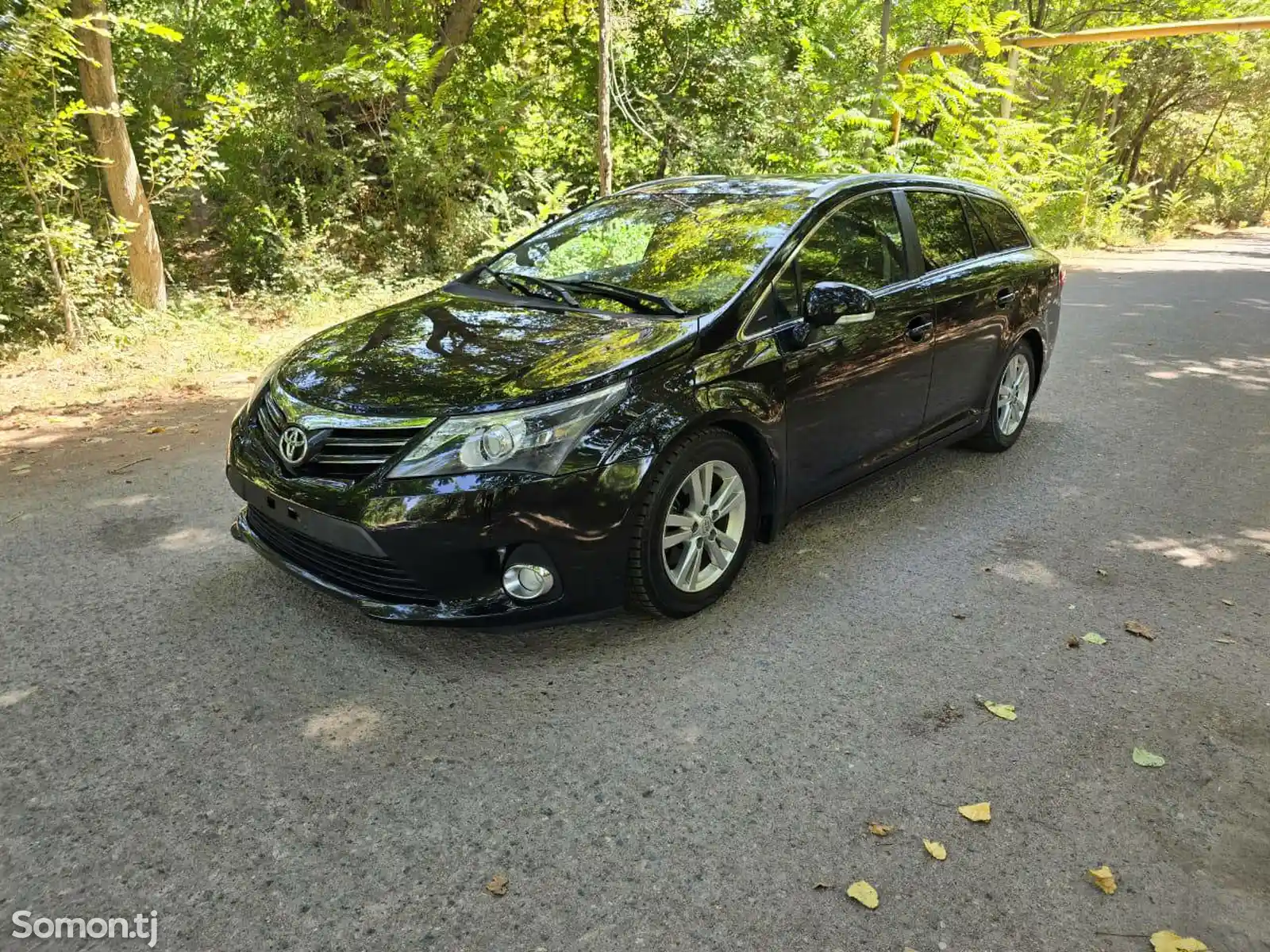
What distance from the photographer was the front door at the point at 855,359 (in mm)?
3855

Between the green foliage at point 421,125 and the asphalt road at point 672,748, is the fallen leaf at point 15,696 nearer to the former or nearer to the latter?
the asphalt road at point 672,748

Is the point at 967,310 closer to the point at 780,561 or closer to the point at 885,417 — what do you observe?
the point at 885,417

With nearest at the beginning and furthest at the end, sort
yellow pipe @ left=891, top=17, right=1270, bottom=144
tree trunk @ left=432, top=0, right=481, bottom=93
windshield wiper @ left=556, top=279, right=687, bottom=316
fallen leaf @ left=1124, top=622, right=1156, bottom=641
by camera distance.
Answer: fallen leaf @ left=1124, top=622, right=1156, bottom=641, windshield wiper @ left=556, top=279, right=687, bottom=316, tree trunk @ left=432, top=0, right=481, bottom=93, yellow pipe @ left=891, top=17, right=1270, bottom=144

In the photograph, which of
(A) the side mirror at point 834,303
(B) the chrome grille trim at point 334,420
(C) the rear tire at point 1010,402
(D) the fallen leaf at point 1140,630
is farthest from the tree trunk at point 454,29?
(D) the fallen leaf at point 1140,630

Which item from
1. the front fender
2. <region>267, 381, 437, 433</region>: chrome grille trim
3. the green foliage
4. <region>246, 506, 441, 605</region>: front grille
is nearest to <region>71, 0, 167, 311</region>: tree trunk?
the green foliage

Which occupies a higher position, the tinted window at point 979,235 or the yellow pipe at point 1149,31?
the yellow pipe at point 1149,31

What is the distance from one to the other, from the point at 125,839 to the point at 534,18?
16.3 metres

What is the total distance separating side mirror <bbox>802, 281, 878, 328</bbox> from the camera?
3707 mm

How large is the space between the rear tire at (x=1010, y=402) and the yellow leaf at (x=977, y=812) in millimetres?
3300

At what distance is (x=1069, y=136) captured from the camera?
76.5 ft

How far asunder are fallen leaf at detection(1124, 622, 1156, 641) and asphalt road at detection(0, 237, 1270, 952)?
4 centimetres

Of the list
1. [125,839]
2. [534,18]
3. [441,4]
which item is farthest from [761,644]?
[534,18]

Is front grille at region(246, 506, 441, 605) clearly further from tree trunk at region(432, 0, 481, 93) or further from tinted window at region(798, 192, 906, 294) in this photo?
tree trunk at region(432, 0, 481, 93)

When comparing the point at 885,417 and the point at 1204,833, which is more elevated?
the point at 885,417
